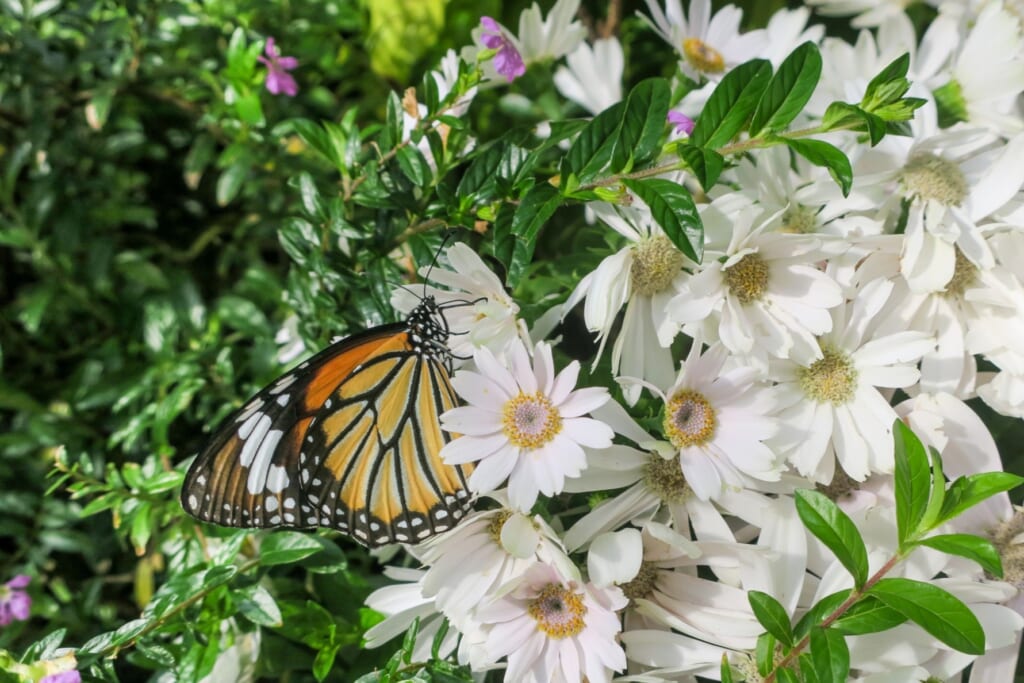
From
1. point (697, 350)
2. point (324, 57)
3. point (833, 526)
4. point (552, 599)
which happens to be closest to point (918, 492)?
point (833, 526)

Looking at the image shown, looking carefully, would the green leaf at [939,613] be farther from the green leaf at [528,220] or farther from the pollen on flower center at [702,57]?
the pollen on flower center at [702,57]

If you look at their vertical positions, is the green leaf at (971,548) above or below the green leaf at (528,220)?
below

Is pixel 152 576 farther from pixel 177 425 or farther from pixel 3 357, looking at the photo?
pixel 3 357

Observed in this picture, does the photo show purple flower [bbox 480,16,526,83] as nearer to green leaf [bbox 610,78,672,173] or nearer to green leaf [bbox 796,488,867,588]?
green leaf [bbox 610,78,672,173]

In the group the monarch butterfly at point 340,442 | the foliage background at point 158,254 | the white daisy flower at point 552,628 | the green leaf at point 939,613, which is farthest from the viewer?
the foliage background at point 158,254

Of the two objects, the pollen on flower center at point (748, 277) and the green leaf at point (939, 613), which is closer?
the green leaf at point (939, 613)

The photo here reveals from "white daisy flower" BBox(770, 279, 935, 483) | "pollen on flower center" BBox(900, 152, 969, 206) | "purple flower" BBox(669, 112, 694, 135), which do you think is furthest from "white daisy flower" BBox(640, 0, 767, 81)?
"white daisy flower" BBox(770, 279, 935, 483)

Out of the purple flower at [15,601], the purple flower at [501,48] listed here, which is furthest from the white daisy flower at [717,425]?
the purple flower at [15,601]
